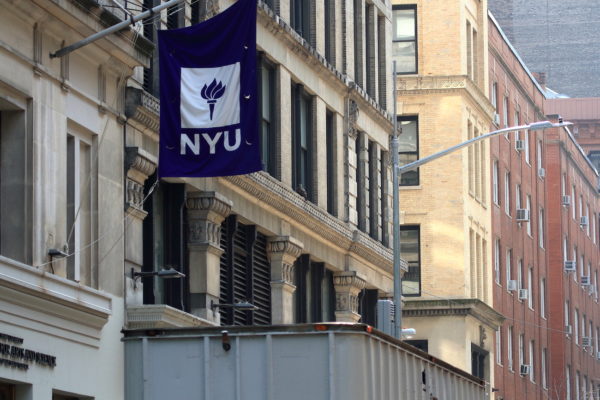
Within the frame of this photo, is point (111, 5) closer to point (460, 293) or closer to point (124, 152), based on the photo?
point (124, 152)

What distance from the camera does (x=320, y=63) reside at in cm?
3756

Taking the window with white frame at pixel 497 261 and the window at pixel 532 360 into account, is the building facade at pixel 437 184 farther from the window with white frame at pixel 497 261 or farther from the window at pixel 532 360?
the window at pixel 532 360

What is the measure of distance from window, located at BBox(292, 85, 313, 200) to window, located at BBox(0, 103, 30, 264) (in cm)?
1511

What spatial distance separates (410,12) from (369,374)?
39.7 m

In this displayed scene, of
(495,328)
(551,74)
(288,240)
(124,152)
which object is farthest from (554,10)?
(124,152)

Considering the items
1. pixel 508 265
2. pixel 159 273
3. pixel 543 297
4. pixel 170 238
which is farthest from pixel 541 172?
pixel 159 273

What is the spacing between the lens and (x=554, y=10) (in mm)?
126438

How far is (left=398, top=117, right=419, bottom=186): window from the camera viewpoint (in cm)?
6016

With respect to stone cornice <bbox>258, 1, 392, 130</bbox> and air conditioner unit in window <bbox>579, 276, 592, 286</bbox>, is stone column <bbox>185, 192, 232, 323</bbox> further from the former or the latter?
air conditioner unit in window <bbox>579, 276, 592, 286</bbox>

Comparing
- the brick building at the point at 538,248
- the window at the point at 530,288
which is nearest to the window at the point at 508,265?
the brick building at the point at 538,248

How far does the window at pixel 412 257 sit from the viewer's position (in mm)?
60094

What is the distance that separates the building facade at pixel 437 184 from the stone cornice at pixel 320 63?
15667 mm

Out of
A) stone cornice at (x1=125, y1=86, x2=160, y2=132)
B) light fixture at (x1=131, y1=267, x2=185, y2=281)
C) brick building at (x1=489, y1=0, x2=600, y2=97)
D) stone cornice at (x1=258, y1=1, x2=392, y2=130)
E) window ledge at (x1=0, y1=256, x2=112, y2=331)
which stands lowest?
window ledge at (x1=0, y1=256, x2=112, y2=331)

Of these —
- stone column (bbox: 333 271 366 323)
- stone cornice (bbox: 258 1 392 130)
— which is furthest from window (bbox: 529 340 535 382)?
stone column (bbox: 333 271 366 323)
